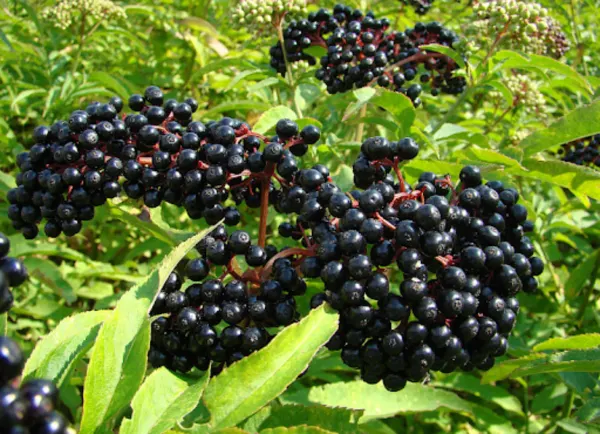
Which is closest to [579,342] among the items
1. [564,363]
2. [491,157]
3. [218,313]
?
[564,363]

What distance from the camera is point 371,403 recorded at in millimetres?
2746

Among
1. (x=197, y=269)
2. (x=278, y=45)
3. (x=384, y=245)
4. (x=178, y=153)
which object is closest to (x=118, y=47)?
(x=278, y=45)

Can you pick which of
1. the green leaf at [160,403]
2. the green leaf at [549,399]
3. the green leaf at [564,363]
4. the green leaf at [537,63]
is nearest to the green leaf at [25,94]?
the green leaf at [160,403]

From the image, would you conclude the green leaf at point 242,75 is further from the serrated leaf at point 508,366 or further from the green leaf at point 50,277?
the serrated leaf at point 508,366

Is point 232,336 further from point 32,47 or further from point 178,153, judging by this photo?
point 32,47

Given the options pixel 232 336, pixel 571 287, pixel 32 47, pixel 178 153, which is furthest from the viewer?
pixel 32 47

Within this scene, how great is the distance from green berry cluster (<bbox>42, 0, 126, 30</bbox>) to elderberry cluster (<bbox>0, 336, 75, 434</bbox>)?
428 centimetres

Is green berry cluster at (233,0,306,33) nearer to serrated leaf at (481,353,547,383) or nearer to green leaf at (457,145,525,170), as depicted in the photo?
green leaf at (457,145,525,170)

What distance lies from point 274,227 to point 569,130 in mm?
3112

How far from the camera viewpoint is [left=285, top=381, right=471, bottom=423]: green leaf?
2.69 m

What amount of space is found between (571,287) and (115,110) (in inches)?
131

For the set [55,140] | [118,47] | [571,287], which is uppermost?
[55,140]

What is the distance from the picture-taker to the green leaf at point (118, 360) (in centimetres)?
161

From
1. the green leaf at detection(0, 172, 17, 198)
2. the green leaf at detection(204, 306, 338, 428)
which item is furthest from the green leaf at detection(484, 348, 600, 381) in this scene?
the green leaf at detection(0, 172, 17, 198)
